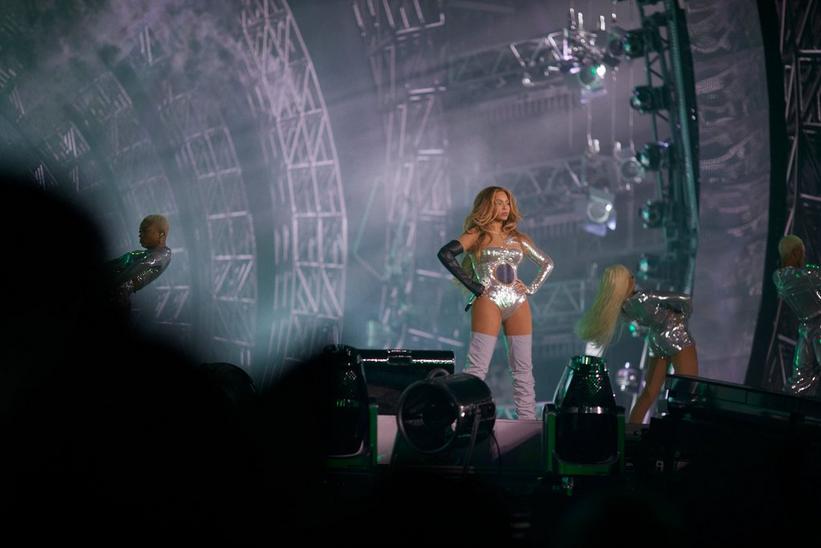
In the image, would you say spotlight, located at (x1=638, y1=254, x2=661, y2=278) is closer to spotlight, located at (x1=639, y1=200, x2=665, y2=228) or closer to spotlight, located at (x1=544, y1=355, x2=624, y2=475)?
spotlight, located at (x1=639, y1=200, x2=665, y2=228)

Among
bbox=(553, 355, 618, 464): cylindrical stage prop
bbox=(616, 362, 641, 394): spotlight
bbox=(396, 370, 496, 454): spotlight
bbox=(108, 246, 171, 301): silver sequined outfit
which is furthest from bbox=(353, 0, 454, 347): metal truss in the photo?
bbox=(553, 355, 618, 464): cylindrical stage prop

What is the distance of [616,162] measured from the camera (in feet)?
37.3

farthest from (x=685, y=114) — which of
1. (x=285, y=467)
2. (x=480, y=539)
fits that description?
(x=480, y=539)

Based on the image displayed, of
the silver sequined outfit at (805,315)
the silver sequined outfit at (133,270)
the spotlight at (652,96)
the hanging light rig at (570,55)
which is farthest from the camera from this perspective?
the hanging light rig at (570,55)

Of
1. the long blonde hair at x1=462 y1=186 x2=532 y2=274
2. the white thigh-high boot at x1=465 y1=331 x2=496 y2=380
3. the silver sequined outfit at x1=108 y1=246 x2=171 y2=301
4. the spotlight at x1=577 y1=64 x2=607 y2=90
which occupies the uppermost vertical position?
the spotlight at x1=577 y1=64 x2=607 y2=90

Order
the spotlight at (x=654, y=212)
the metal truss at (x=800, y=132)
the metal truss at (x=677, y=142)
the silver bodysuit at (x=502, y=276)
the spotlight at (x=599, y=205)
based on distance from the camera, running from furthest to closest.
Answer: the spotlight at (x=599, y=205) → the spotlight at (x=654, y=212) → the metal truss at (x=677, y=142) → the metal truss at (x=800, y=132) → the silver bodysuit at (x=502, y=276)

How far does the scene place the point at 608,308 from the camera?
6559mm

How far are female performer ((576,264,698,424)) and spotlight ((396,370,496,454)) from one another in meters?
1.93

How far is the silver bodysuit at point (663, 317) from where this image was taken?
652 cm

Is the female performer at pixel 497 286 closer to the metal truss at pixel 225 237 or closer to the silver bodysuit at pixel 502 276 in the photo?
the silver bodysuit at pixel 502 276

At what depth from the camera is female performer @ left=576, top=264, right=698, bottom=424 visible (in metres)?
6.52

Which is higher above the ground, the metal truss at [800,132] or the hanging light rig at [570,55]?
the hanging light rig at [570,55]

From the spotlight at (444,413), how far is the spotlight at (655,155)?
16.3 feet

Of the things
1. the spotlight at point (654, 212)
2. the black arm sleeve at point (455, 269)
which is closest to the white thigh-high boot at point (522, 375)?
the black arm sleeve at point (455, 269)
